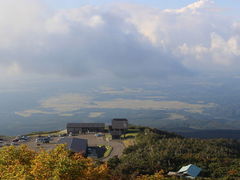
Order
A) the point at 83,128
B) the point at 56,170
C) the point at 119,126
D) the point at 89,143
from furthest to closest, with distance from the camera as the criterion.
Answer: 1. the point at 83,128
2. the point at 119,126
3. the point at 89,143
4. the point at 56,170

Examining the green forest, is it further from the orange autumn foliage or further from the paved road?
the paved road

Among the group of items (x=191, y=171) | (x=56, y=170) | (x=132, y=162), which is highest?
(x=56, y=170)

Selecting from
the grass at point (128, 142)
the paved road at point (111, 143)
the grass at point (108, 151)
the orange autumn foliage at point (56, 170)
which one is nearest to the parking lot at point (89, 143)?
the paved road at point (111, 143)

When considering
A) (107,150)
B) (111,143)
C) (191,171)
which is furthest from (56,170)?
(111,143)

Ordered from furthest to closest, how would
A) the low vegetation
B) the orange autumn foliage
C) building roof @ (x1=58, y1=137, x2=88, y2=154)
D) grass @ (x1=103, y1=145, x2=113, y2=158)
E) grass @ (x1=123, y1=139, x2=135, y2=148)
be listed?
grass @ (x1=123, y1=139, x2=135, y2=148), grass @ (x1=103, y1=145, x2=113, y2=158), building roof @ (x1=58, y1=137, x2=88, y2=154), the low vegetation, the orange autumn foliage

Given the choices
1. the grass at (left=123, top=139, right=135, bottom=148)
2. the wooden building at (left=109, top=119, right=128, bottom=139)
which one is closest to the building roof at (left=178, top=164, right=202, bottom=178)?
the grass at (left=123, top=139, right=135, bottom=148)

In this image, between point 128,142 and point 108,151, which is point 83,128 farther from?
point 108,151

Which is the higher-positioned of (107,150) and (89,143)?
(89,143)

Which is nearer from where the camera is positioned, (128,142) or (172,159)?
(172,159)

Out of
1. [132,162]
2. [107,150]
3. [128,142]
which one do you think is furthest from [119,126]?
[132,162]

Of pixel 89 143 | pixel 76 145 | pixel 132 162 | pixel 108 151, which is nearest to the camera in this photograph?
pixel 132 162

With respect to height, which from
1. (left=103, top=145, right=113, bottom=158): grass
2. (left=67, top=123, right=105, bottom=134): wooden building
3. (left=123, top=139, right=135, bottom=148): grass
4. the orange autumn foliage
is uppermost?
(left=67, top=123, right=105, bottom=134): wooden building

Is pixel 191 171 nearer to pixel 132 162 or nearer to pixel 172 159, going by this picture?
pixel 172 159

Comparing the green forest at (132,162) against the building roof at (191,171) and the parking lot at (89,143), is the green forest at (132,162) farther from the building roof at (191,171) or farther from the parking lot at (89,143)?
the parking lot at (89,143)
